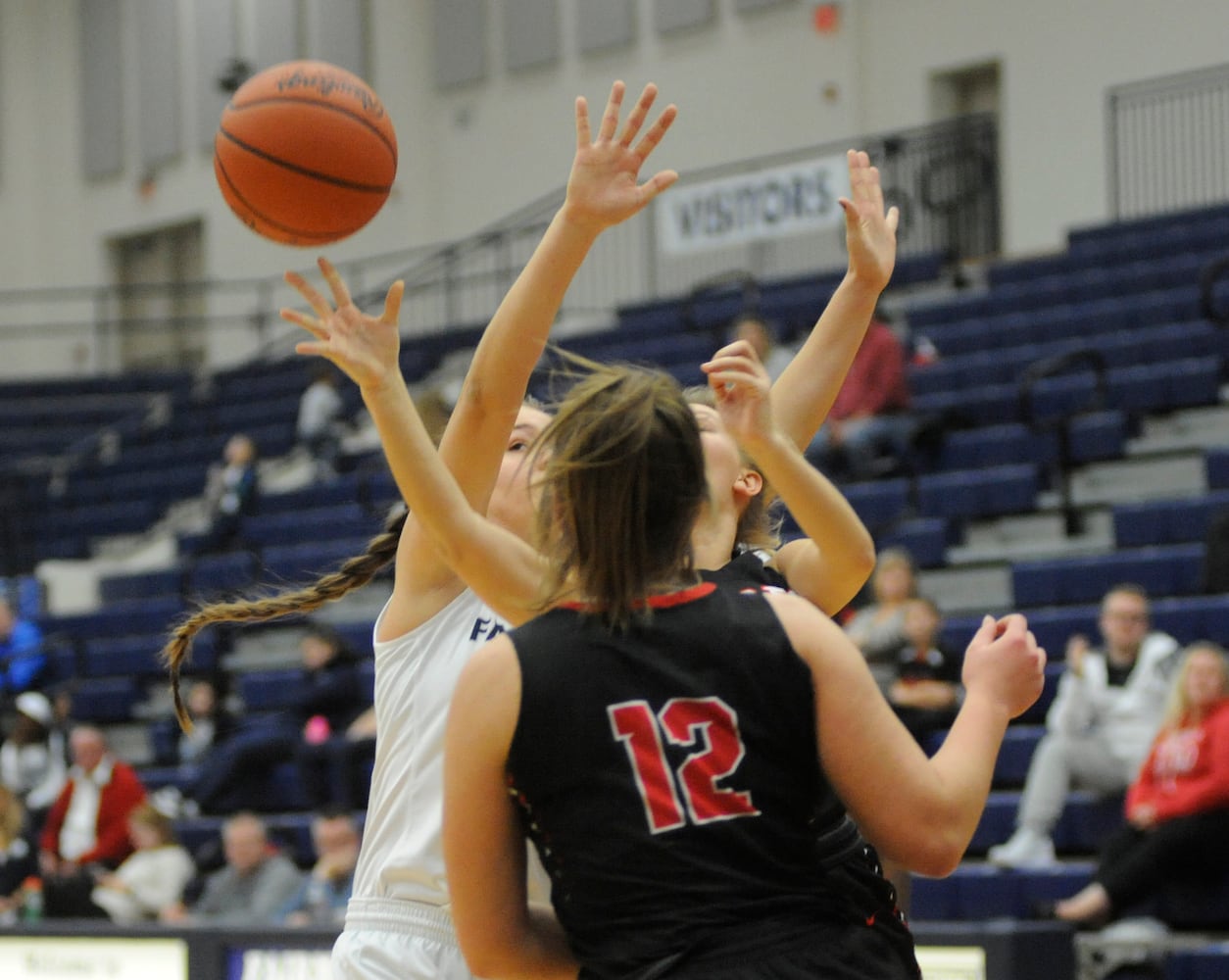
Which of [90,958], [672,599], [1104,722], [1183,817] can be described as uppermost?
[672,599]

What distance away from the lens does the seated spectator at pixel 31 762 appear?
11.0 metres

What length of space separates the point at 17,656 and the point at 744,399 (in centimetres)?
1178

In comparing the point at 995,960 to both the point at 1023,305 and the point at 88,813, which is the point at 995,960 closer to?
the point at 88,813

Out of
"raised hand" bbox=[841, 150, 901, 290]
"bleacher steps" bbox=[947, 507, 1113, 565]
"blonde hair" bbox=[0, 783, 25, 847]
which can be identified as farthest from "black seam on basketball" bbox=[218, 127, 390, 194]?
"blonde hair" bbox=[0, 783, 25, 847]

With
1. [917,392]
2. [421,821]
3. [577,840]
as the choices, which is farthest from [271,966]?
[917,392]

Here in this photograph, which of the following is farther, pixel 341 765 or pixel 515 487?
pixel 341 765

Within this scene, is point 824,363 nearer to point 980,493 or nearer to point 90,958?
point 90,958

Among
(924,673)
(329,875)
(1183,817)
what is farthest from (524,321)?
(329,875)

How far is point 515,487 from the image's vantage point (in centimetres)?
271

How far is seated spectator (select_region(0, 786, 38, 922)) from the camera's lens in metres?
9.63

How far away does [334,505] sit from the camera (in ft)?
45.3

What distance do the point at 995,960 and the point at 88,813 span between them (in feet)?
21.5

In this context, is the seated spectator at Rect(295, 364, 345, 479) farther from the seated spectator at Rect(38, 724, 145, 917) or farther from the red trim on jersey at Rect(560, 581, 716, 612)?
the red trim on jersey at Rect(560, 581, 716, 612)

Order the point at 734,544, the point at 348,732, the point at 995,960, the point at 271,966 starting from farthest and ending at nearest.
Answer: the point at 348,732, the point at 271,966, the point at 995,960, the point at 734,544
